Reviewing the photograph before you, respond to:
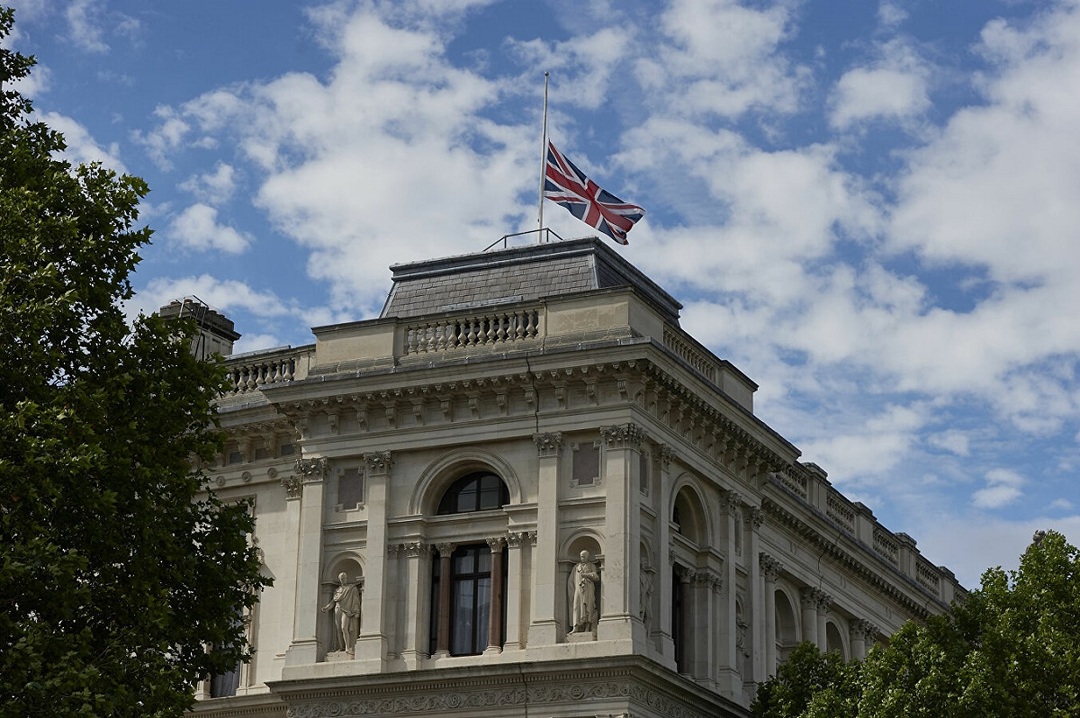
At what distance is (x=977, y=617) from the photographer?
4522cm

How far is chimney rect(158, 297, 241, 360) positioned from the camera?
172 feet

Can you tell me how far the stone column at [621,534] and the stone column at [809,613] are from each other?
1290 cm

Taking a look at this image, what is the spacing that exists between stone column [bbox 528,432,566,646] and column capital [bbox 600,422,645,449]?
1.12 meters

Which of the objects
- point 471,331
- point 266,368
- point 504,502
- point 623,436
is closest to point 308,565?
point 504,502

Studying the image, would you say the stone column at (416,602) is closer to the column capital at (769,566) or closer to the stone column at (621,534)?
the stone column at (621,534)

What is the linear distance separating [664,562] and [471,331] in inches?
271

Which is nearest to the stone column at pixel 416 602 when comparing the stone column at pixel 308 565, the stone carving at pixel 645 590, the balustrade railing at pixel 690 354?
the stone column at pixel 308 565

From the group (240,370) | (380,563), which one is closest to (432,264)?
(240,370)

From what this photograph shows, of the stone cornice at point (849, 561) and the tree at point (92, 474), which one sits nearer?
the tree at point (92, 474)

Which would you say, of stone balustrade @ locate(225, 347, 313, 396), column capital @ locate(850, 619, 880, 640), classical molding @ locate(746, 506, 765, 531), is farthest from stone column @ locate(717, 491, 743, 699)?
column capital @ locate(850, 619, 880, 640)

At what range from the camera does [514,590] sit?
42125mm

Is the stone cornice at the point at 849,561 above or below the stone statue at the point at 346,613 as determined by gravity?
above

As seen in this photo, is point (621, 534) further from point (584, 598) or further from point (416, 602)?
point (416, 602)

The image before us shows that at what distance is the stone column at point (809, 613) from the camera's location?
53625mm
